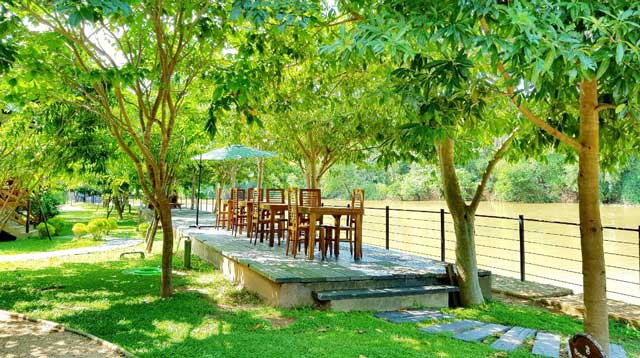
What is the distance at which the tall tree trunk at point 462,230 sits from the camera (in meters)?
5.18

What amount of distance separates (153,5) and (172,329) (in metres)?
2.78

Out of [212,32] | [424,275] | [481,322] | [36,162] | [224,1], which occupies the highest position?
[224,1]

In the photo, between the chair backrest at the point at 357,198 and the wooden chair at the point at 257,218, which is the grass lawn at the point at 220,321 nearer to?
the wooden chair at the point at 257,218

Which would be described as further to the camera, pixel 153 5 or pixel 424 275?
pixel 424 275

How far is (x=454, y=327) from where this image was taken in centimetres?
412

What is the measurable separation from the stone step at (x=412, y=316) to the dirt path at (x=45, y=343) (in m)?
2.44

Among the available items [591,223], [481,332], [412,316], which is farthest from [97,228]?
[591,223]

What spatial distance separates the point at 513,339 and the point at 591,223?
51.7 inches

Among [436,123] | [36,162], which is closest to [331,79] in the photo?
[436,123]

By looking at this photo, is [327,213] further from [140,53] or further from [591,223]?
[591,223]

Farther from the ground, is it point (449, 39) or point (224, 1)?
point (224, 1)

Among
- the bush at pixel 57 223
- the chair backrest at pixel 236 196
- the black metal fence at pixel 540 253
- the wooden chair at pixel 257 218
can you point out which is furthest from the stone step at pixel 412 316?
the bush at pixel 57 223

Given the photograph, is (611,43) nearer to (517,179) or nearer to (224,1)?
(224,1)

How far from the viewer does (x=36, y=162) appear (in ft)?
Result: 20.0
